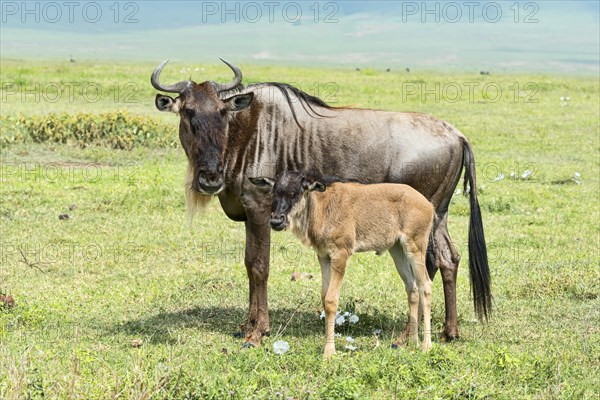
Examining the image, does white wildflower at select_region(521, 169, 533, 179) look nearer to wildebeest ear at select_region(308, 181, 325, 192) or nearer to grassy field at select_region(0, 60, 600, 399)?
grassy field at select_region(0, 60, 600, 399)

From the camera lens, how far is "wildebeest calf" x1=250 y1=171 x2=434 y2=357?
7.87m

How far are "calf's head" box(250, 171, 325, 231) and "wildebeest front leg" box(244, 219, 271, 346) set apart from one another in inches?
49.4

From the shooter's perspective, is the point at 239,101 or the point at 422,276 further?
the point at 239,101

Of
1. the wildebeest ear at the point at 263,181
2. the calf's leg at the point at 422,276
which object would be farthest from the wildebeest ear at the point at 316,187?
the calf's leg at the point at 422,276

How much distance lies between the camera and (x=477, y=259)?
9.02 meters

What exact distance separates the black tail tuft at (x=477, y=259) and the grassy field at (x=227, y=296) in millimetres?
278

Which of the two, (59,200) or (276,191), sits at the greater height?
(276,191)


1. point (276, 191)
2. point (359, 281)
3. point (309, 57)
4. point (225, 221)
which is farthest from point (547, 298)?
point (309, 57)

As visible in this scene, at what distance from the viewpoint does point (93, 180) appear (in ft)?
53.2

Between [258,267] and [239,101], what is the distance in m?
1.60

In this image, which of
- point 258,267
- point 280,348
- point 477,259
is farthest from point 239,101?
point 477,259

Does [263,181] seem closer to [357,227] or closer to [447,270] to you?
[357,227]

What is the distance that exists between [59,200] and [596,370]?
31.4 feet

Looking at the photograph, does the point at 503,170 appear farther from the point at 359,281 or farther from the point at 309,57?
the point at 309,57
